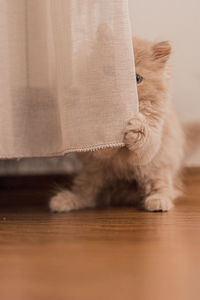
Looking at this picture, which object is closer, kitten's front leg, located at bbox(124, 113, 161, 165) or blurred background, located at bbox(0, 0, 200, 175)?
kitten's front leg, located at bbox(124, 113, 161, 165)

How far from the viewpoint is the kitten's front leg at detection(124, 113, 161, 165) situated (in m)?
1.15

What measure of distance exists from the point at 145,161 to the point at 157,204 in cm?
20

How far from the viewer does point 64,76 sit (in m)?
1.20

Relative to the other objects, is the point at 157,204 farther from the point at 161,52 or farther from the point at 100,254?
→ the point at 161,52

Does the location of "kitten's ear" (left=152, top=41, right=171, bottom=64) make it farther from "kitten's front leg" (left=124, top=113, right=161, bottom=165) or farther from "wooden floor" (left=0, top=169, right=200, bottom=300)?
"wooden floor" (left=0, top=169, right=200, bottom=300)

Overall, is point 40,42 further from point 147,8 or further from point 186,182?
point 186,182

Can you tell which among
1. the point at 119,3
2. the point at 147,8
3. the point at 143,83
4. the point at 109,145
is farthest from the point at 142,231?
the point at 147,8

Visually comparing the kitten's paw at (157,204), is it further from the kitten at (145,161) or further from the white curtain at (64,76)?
the white curtain at (64,76)

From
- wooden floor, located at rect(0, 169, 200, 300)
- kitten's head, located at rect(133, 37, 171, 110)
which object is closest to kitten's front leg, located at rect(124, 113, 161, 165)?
kitten's head, located at rect(133, 37, 171, 110)

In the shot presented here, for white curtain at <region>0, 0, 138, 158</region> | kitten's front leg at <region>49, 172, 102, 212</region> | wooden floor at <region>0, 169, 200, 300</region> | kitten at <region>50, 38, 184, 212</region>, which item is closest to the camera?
wooden floor at <region>0, 169, 200, 300</region>

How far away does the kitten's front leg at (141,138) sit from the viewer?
115 cm

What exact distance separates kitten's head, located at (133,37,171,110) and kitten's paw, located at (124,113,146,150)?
0.20 metres

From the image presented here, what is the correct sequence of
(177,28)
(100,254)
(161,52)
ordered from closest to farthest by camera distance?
(100,254) → (161,52) → (177,28)

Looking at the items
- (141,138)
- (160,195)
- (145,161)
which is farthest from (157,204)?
(141,138)
